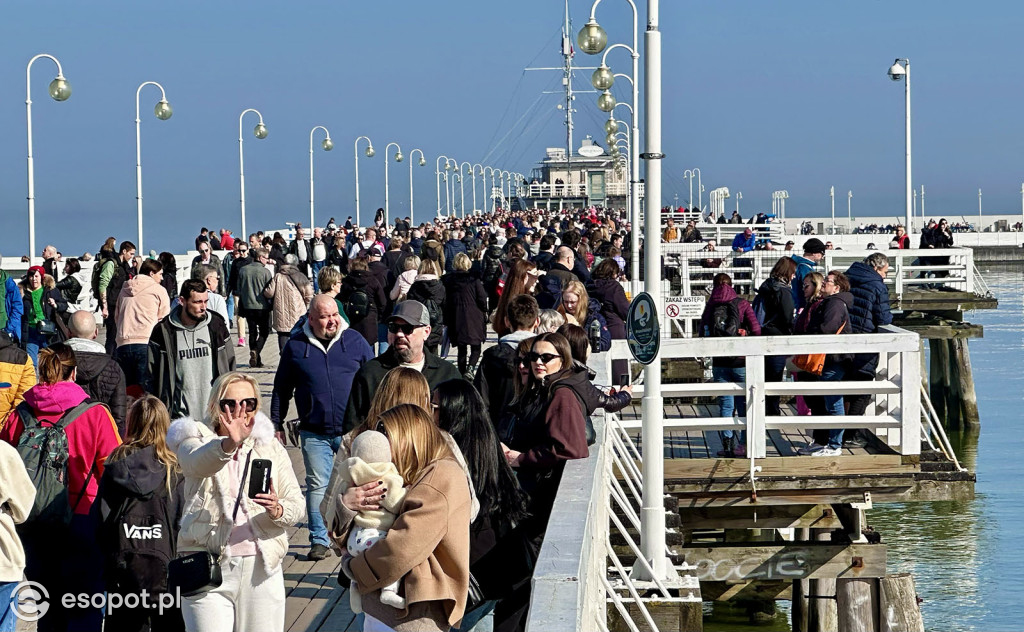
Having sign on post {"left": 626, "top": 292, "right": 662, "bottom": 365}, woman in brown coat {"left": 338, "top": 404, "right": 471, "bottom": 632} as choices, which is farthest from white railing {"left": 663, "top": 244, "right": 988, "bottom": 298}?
woman in brown coat {"left": 338, "top": 404, "right": 471, "bottom": 632}

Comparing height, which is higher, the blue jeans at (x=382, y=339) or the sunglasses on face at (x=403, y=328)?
the sunglasses on face at (x=403, y=328)

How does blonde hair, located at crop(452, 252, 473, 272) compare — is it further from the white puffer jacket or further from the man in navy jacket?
the white puffer jacket

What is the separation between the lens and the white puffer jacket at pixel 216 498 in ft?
18.2

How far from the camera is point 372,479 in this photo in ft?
15.3

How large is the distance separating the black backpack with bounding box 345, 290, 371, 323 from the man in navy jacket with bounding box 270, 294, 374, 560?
5.55m

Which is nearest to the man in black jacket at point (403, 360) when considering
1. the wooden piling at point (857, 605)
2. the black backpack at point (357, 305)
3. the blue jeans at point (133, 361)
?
the blue jeans at point (133, 361)

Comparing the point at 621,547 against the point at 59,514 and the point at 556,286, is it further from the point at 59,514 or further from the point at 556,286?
the point at 59,514

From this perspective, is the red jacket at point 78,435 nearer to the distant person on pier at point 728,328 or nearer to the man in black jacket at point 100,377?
the man in black jacket at point 100,377

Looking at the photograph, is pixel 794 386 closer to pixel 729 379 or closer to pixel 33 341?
pixel 729 379

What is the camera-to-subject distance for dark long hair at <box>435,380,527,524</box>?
5.52 m

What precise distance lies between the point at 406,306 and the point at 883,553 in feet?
22.8

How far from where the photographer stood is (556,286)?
13328mm

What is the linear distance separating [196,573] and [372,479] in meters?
1.23

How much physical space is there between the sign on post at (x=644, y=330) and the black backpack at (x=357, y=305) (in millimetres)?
6647
